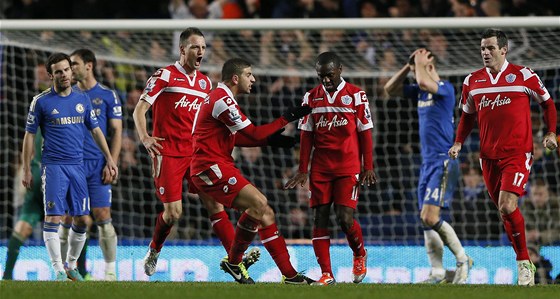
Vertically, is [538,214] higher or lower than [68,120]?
lower

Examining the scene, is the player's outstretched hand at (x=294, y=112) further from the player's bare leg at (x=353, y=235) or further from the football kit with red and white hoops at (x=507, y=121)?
the football kit with red and white hoops at (x=507, y=121)

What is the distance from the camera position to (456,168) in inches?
424

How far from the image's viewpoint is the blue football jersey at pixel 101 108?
1038 centimetres

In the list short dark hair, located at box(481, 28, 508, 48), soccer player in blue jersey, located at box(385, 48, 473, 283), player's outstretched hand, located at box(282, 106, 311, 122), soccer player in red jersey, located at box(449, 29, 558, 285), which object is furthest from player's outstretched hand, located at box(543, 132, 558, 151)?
soccer player in blue jersey, located at box(385, 48, 473, 283)

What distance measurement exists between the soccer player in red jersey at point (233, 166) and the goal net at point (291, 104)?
12.7 ft

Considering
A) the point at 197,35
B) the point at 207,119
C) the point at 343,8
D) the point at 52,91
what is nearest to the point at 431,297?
the point at 207,119

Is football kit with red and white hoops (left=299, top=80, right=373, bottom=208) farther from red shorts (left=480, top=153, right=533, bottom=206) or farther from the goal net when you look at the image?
the goal net

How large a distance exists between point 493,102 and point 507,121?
0.20 m

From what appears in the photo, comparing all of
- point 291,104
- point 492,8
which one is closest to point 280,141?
point 291,104

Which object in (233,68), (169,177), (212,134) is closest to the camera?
(212,134)

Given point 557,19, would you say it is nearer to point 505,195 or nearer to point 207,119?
point 505,195

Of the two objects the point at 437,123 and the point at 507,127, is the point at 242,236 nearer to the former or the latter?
the point at 507,127

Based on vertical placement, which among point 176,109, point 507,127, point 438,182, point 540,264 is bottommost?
point 540,264

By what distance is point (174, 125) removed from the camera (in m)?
9.51
